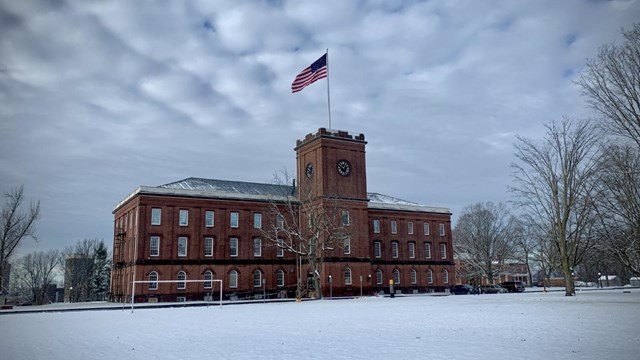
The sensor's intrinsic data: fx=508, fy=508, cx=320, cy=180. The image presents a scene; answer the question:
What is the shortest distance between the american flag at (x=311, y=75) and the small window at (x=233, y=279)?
2252 centimetres

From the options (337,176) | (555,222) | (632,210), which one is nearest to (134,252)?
(337,176)

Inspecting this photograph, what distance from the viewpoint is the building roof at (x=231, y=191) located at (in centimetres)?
5551

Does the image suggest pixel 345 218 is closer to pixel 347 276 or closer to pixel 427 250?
pixel 347 276

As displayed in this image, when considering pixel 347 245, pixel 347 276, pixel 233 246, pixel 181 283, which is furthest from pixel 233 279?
pixel 347 245

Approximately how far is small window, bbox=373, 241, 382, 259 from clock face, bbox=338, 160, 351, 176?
1176 cm

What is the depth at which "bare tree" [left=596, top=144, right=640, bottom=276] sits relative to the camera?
2302cm

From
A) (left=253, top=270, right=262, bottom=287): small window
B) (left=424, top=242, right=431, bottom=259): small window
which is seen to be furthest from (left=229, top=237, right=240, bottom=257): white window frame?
(left=424, top=242, right=431, bottom=259): small window

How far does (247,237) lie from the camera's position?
58.9 m

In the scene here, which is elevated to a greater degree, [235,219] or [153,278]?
[235,219]

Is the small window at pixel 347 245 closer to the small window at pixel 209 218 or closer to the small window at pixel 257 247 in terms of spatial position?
the small window at pixel 257 247

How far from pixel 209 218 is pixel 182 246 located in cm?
442

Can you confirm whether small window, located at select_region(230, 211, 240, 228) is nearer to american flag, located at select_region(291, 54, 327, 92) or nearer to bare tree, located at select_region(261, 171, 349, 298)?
bare tree, located at select_region(261, 171, 349, 298)

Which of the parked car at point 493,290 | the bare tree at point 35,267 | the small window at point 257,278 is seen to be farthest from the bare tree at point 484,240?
the bare tree at point 35,267

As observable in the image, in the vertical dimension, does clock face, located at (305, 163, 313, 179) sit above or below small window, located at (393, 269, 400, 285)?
above
